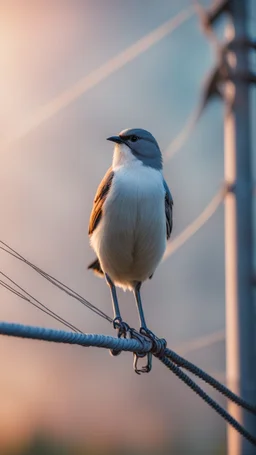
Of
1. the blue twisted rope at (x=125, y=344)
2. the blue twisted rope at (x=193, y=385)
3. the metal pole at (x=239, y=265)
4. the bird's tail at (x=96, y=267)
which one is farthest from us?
the metal pole at (x=239, y=265)

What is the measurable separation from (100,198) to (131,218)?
37 centimetres

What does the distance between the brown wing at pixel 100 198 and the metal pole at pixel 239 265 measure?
589cm

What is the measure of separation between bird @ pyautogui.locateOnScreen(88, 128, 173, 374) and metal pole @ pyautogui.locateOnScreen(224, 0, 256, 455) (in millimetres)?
5437

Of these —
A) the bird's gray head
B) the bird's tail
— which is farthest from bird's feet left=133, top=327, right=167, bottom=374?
the bird's gray head

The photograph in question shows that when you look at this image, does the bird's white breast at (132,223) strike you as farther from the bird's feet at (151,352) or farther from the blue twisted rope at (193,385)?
the blue twisted rope at (193,385)

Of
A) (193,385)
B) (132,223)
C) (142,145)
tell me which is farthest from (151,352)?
(142,145)

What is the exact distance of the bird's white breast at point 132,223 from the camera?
5.09 m

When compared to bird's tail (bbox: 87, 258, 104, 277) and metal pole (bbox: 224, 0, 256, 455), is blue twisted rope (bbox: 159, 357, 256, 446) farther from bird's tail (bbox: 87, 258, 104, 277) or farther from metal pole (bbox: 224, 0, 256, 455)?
metal pole (bbox: 224, 0, 256, 455)

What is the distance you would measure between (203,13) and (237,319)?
4.60 meters

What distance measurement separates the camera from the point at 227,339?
37.6 ft

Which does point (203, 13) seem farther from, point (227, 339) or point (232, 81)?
point (227, 339)

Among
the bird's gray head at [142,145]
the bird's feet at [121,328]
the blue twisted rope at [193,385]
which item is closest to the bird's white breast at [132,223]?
the bird's gray head at [142,145]

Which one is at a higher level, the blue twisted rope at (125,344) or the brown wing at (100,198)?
the brown wing at (100,198)

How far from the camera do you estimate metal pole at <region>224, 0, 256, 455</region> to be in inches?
435
